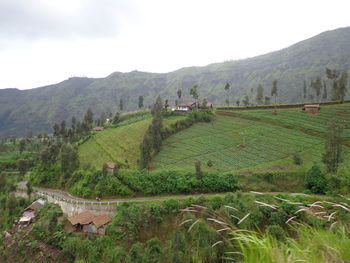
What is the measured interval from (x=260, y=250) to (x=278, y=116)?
237 feet

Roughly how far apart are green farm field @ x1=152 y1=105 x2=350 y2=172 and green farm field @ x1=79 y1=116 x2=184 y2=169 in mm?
7518

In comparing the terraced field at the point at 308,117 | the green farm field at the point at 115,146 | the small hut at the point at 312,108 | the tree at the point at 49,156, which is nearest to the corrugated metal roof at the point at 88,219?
the green farm field at the point at 115,146

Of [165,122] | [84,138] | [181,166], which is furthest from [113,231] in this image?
[84,138]

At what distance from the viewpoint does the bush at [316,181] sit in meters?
34.1

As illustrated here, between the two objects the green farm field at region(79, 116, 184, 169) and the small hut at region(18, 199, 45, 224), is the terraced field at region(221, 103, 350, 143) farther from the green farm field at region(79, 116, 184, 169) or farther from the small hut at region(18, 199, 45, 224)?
the small hut at region(18, 199, 45, 224)

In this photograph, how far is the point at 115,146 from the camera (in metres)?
64.2

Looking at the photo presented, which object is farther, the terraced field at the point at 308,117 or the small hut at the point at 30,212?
the terraced field at the point at 308,117

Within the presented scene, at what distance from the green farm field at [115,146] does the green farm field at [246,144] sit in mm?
7518

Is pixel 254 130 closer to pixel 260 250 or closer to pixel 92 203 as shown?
pixel 92 203

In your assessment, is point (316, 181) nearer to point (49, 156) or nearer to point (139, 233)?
point (139, 233)

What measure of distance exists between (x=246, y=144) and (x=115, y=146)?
35391 millimetres

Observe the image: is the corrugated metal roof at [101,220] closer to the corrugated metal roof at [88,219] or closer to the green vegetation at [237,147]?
the corrugated metal roof at [88,219]

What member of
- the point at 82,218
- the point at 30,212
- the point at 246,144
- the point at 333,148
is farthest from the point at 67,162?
the point at 333,148

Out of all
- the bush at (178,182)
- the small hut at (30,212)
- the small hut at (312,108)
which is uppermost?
the small hut at (312,108)
